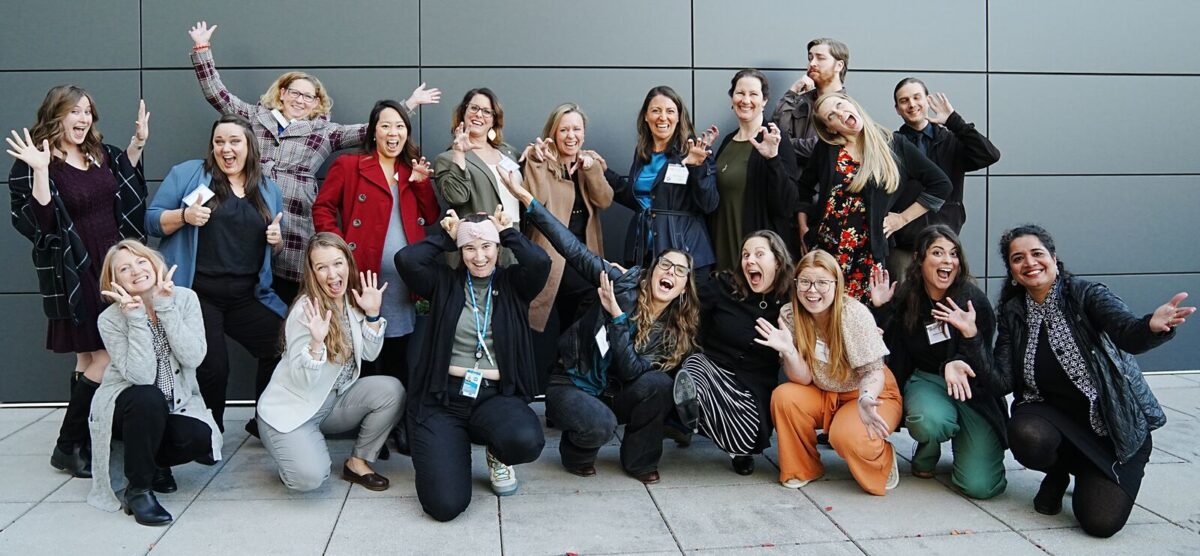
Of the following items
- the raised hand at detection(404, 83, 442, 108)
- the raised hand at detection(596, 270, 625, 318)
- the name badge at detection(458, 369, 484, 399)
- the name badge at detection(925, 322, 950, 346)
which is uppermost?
the raised hand at detection(404, 83, 442, 108)

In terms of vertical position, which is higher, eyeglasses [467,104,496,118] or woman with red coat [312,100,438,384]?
eyeglasses [467,104,496,118]

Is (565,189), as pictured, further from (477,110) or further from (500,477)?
(500,477)

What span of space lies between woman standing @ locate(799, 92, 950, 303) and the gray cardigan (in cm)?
303

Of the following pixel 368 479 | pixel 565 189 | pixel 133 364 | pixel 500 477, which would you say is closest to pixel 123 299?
pixel 133 364

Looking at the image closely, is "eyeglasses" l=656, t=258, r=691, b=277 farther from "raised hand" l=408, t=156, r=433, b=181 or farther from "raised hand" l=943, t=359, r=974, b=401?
"raised hand" l=408, t=156, r=433, b=181

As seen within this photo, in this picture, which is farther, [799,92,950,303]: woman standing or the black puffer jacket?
[799,92,950,303]: woman standing

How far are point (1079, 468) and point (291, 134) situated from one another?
4.04 m

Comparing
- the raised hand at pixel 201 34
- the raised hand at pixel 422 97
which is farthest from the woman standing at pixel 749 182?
the raised hand at pixel 201 34

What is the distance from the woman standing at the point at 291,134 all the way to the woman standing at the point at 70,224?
2.45 ft

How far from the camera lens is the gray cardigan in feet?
11.3

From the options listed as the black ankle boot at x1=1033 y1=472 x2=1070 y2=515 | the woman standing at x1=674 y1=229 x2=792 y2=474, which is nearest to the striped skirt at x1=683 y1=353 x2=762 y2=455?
the woman standing at x1=674 y1=229 x2=792 y2=474

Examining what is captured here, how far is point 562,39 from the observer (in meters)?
5.39

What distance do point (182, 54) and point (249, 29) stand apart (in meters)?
0.44

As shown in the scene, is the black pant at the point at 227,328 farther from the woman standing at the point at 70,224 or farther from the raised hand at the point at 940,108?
the raised hand at the point at 940,108
